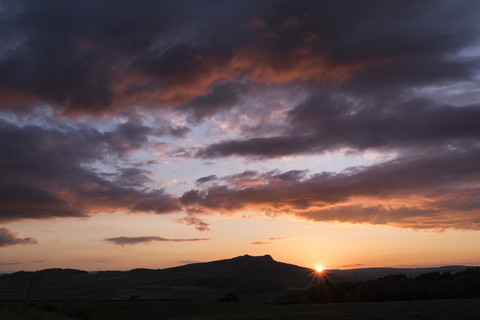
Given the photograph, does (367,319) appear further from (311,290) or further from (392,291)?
(311,290)

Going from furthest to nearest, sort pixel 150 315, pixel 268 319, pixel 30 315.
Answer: pixel 150 315 < pixel 268 319 < pixel 30 315

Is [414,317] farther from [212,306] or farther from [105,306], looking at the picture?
[105,306]

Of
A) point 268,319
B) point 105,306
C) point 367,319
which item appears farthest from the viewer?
point 105,306

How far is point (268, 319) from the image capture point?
43.6 m

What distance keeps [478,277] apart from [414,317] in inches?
1708

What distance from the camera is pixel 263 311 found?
58.3 m

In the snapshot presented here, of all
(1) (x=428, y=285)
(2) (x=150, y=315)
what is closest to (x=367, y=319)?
(2) (x=150, y=315)

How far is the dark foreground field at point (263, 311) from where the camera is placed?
1553 inches

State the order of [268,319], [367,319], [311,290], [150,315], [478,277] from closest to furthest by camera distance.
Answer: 1. [367,319]
2. [268,319]
3. [150,315]
4. [478,277]
5. [311,290]

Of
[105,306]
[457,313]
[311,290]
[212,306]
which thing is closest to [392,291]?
[311,290]

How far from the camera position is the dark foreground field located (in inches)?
1553

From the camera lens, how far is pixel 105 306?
79.2 m

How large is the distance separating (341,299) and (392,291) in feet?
39.3

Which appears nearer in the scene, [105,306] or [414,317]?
[414,317]
